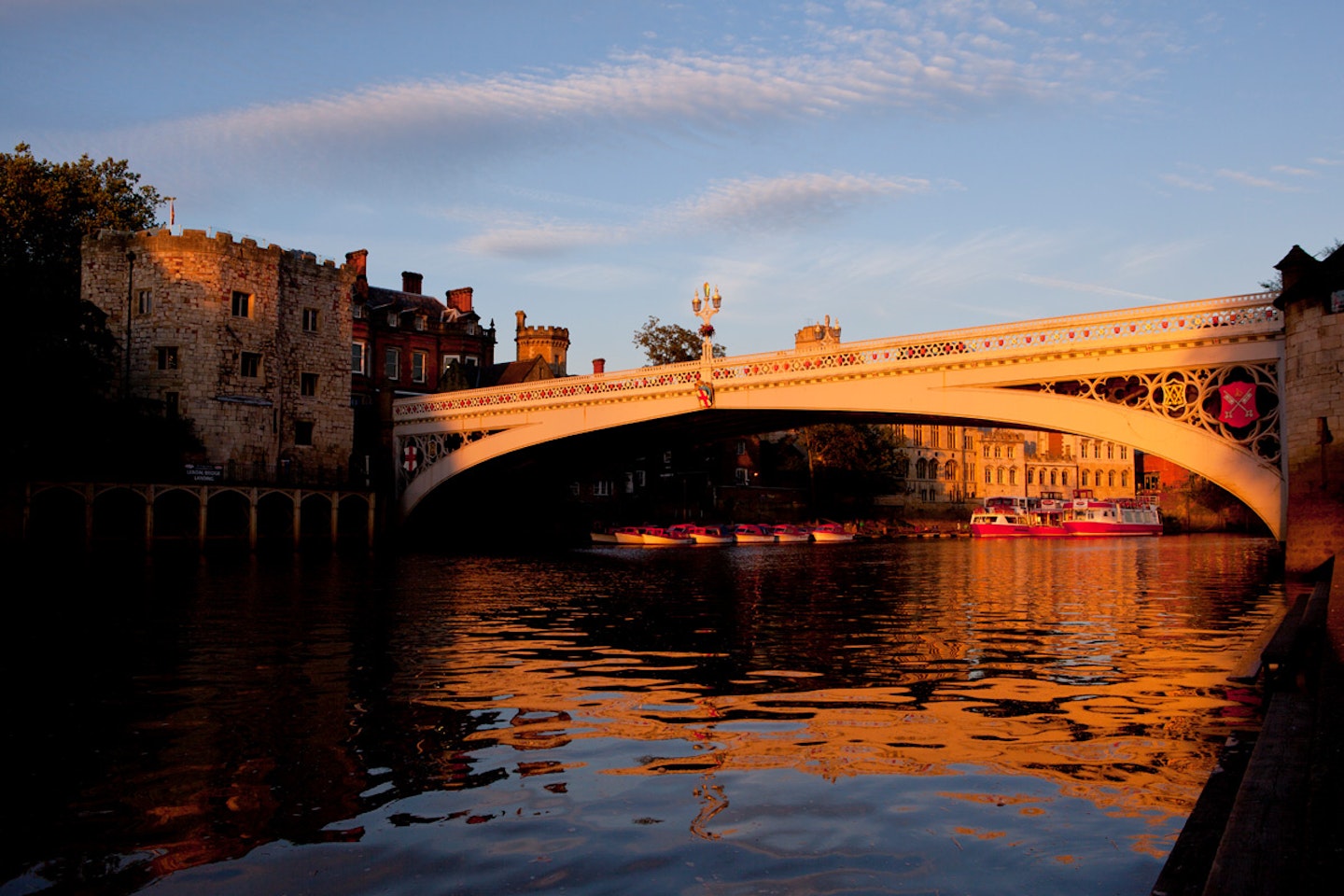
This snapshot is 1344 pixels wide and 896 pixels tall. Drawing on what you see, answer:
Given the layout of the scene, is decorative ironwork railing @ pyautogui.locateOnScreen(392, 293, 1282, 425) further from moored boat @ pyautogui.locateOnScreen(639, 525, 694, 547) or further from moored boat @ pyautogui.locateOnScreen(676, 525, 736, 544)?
moored boat @ pyautogui.locateOnScreen(676, 525, 736, 544)

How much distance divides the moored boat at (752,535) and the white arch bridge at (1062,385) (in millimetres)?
26583

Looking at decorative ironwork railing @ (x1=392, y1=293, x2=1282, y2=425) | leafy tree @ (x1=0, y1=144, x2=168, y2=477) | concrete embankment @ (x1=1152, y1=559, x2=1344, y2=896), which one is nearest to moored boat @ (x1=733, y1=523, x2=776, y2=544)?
decorative ironwork railing @ (x1=392, y1=293, x2=1282, y2=425)

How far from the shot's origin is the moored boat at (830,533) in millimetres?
72938

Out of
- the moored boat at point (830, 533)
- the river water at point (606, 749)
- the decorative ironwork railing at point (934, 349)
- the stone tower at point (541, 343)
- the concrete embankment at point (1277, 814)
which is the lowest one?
the moored boat at point (830, 533)

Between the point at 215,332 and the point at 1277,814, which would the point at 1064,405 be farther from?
the point at 215,332

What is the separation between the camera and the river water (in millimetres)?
5418

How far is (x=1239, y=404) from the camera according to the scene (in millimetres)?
26406

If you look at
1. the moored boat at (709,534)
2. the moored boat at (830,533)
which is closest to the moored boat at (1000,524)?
the moored boat at (830,533)

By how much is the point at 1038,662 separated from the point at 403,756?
8.01 meters

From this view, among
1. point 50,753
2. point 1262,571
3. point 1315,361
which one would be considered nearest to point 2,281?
point 50,753

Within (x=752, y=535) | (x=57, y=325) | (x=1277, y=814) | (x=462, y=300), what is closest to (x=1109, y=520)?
(x=752, y=535)

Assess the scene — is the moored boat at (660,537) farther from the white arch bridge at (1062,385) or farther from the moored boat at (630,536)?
the white arch bridge at (1062,385)

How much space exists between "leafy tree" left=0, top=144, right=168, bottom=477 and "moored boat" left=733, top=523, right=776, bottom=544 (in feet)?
113

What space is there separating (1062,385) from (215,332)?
34831 millimetres
